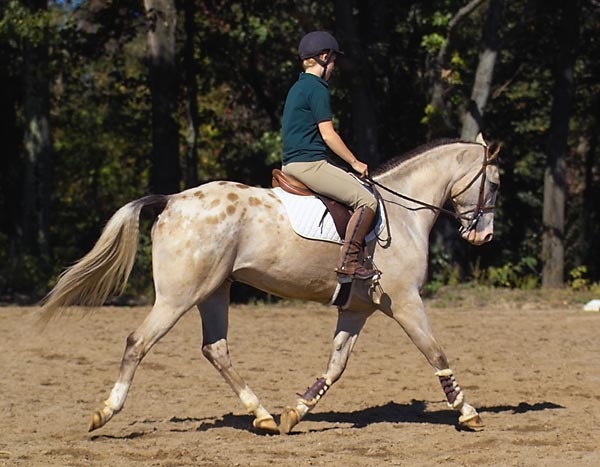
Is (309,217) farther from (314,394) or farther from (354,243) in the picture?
(314,394)

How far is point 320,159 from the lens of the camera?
8.76 meters

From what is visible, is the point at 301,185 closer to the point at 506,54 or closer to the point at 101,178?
the point at 506,54

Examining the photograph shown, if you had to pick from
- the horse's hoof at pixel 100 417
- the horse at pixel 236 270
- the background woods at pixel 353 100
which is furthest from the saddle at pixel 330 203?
the background woods at pixel 353 100

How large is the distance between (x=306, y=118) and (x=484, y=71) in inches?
573

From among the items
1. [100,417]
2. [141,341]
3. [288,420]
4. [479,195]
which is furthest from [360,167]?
[100,417]

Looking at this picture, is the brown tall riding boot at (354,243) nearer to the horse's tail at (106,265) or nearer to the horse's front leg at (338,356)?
the horse's front leg at (338,356)

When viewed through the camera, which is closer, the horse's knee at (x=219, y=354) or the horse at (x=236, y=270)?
the horse at (x=236, y=270)

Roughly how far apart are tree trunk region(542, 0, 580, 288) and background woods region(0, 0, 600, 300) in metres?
0.03

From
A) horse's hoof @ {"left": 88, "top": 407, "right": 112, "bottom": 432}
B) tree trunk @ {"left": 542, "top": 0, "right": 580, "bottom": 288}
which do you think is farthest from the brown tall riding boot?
tree trunk @ {"left": 542, "top": 0, "right": 580, "bottom": 288}

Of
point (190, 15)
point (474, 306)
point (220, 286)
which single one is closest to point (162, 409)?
point (220, 286)

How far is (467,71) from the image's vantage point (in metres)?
26.6

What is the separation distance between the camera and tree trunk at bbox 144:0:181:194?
21.5 metres

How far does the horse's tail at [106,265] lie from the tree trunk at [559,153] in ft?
50.4

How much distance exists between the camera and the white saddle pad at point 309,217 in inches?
343
